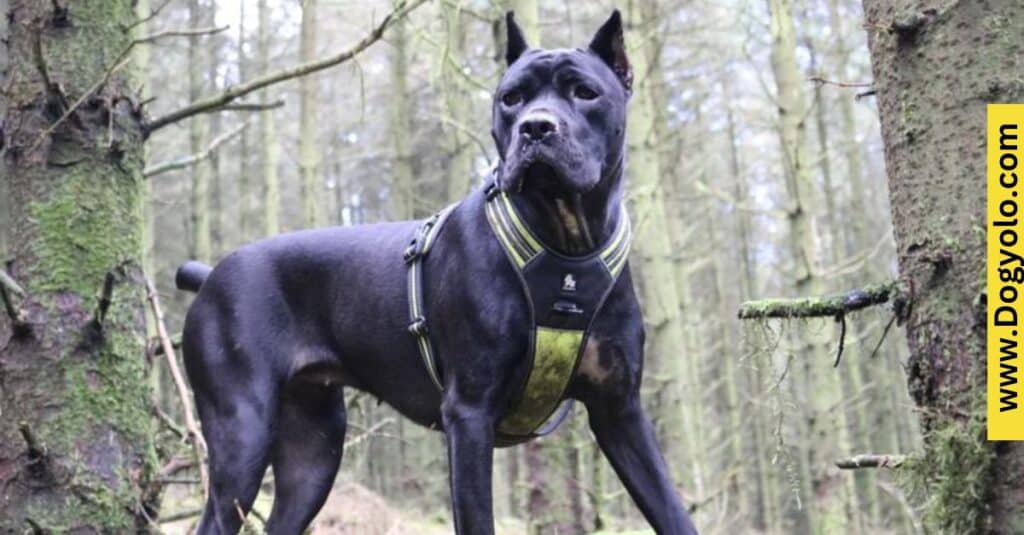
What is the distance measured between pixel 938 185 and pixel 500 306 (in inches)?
58.6

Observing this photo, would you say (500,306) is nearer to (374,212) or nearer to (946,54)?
(946,54)

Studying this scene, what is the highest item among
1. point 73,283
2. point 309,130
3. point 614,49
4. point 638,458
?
point 309,130

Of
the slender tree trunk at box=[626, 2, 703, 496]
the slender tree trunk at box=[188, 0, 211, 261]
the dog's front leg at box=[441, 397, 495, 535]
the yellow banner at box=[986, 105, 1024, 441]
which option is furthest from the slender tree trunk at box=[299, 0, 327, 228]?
the yellow banner at box=[986, 105, 1024, 441]

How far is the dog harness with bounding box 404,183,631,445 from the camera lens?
342cm

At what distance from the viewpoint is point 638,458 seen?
368 centimetres

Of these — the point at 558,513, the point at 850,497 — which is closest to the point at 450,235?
the point at 558,513

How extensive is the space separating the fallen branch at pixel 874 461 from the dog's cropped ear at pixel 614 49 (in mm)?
1569

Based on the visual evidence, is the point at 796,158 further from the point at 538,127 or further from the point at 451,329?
the point at 538,127

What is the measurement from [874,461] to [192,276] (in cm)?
358

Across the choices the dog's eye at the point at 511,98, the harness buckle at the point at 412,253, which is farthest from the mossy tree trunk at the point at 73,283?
the dog's eye at the point at 511,98

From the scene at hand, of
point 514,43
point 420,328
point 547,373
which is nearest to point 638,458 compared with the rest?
point 547,373

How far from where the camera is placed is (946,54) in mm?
2629

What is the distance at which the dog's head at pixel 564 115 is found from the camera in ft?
10.4

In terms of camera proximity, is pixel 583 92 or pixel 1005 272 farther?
pixel 583 92
